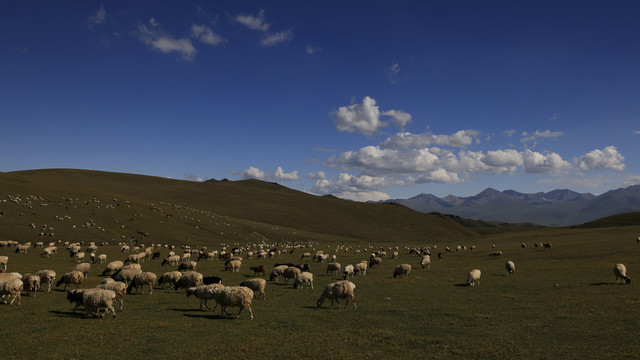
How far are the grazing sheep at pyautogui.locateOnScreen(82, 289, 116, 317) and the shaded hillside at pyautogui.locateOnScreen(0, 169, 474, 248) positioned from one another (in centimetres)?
6003

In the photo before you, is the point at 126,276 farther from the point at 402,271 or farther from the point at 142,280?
the point at 402,271

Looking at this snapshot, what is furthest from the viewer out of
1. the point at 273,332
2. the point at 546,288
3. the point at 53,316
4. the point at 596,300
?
the point at 546,288

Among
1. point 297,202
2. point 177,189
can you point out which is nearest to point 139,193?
point 177,189

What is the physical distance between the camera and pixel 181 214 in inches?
4023

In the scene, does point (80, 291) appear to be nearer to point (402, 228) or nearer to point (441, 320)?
point (441, 320)

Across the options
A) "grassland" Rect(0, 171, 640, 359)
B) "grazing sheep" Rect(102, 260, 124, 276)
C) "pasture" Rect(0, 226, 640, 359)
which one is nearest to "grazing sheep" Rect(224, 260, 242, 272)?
"grassland" Rect(0, 171, 640, 359)

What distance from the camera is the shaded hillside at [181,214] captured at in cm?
7538

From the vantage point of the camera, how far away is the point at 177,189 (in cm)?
16862

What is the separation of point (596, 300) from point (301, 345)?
62.2 feet

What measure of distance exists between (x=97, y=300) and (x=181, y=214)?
88567 mm

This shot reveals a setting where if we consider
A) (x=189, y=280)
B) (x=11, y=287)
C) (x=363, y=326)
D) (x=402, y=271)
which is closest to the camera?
(x=363, y=326)

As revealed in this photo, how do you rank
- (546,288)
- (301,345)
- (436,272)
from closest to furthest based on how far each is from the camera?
(301,345)
(546,288)
(436,272)

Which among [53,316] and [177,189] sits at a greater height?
[177,189]

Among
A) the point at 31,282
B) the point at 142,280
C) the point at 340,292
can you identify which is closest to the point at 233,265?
the point at 142,280
